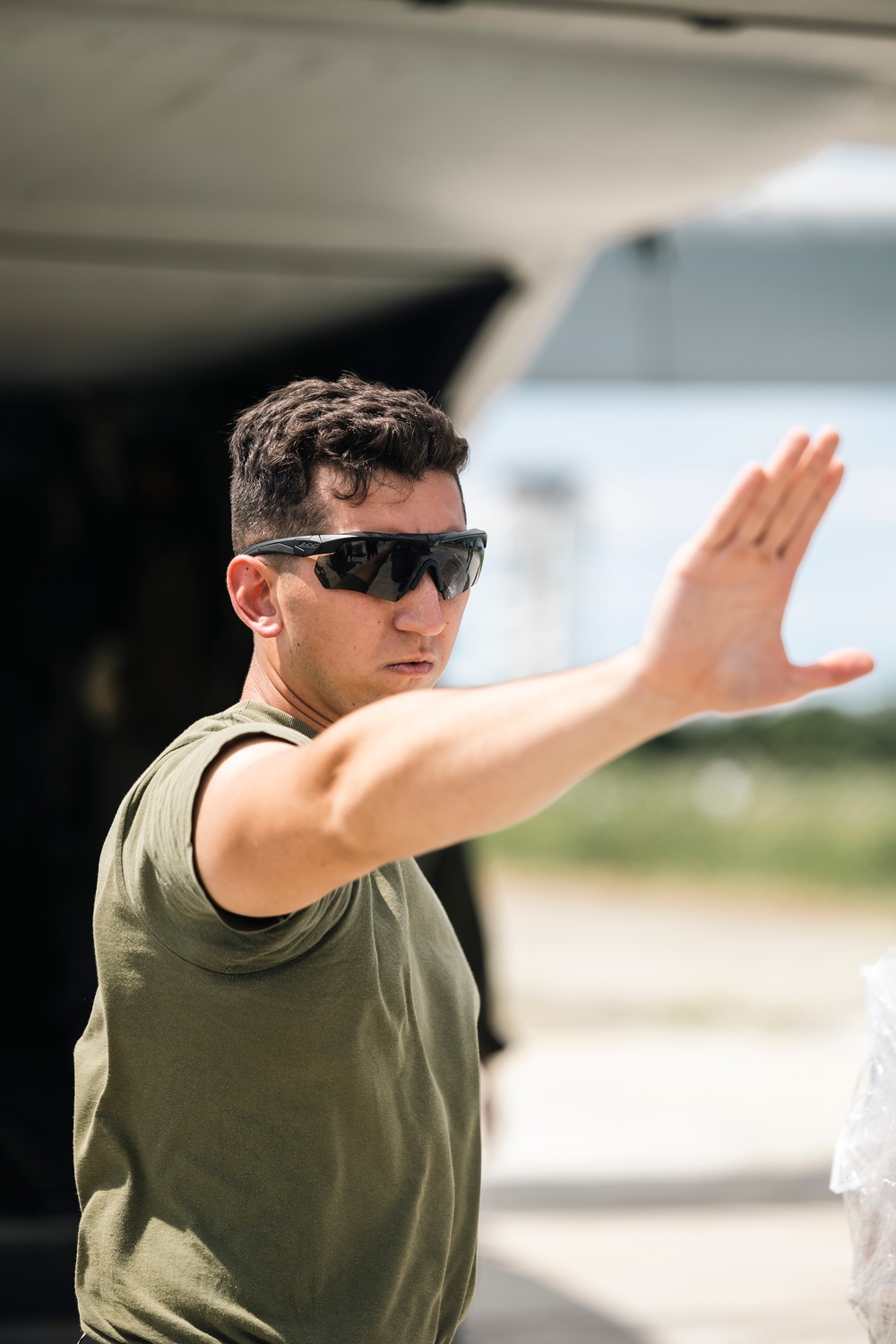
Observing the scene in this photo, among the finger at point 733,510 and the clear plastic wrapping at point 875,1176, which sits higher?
the finger at point 733,510

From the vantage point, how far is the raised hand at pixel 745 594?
1.07m

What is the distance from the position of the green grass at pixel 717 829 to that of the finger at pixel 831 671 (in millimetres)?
18089

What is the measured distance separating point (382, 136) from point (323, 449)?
1.57 metres

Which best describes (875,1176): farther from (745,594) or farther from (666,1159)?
(666,1159)

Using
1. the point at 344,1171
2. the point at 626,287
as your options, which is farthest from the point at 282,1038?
the point at 626,287

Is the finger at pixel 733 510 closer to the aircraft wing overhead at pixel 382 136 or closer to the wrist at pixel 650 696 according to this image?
the wrist at pixel 650 696

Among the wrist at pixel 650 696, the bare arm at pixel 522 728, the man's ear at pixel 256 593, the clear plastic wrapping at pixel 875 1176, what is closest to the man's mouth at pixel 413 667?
the man's ear at pixel 256 593

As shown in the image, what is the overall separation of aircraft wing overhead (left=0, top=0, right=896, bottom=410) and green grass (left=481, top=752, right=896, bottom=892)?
16.1 m

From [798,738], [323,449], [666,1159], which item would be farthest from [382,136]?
[798,738]

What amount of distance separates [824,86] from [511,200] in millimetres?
764

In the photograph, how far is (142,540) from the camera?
4910mm

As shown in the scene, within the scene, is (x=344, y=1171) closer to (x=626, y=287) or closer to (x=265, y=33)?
(x=265, y=33)

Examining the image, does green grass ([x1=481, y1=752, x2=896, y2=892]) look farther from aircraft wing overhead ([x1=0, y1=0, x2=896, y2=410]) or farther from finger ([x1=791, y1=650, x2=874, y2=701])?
finger ([x1=791, y1=650, x2=874, y2=701])

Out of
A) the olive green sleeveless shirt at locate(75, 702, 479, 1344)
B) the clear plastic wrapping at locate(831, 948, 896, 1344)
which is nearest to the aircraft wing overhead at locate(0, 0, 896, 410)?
the olive green sleeveless shirt at locate(75, 702, 479, 1344)
